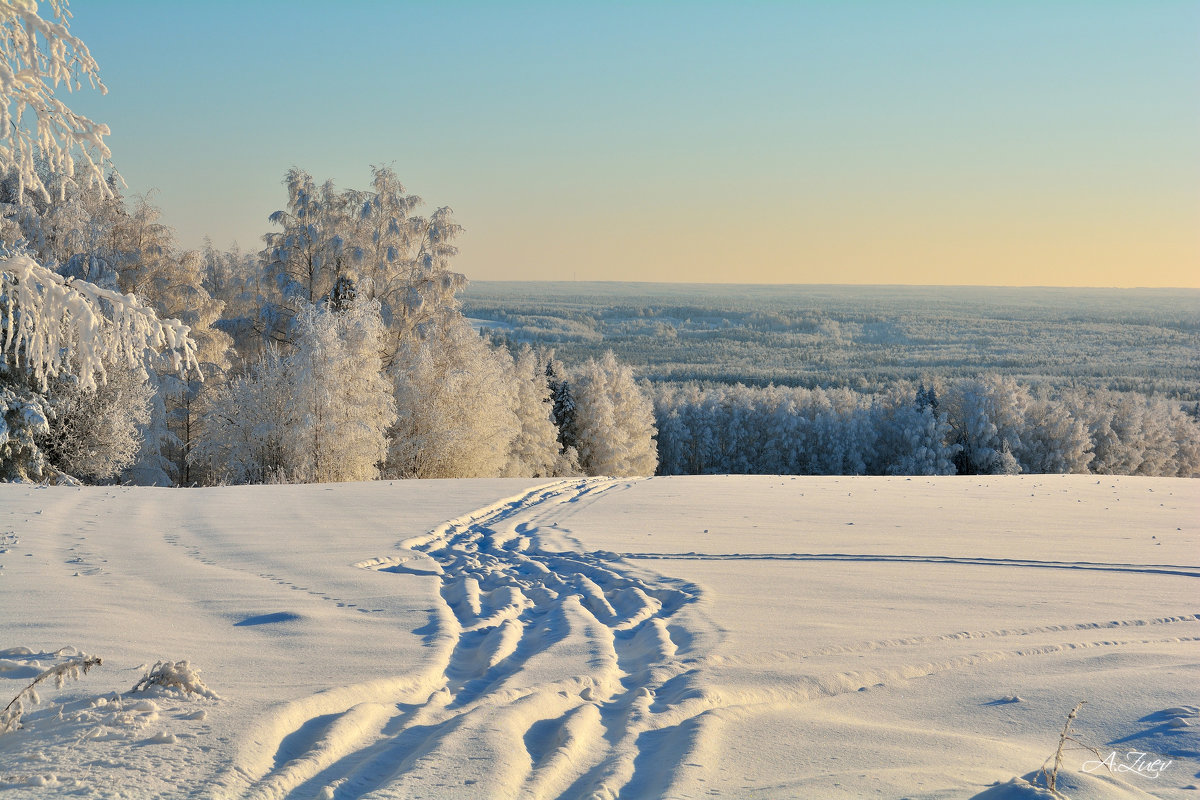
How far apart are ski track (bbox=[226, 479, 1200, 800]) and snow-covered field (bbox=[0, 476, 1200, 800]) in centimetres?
2

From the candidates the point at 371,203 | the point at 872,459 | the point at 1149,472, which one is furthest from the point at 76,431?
the point at 1149,472

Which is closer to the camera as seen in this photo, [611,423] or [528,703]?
[528,703]

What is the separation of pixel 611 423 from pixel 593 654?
39.9 m

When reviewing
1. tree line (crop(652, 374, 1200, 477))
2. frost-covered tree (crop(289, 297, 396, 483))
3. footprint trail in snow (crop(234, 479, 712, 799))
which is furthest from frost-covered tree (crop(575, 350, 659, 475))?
footprint trail in snow (crop(234, 479, 712, 799))

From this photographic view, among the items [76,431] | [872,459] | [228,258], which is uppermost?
[228,258]

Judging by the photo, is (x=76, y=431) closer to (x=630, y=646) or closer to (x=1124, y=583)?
(x=630, y=646)

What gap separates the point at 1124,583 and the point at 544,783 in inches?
273

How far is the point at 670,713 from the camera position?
188 inches

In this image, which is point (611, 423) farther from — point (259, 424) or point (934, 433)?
point (259, 424)

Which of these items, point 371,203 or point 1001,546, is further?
point 371,203

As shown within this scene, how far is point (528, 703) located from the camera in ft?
15.9

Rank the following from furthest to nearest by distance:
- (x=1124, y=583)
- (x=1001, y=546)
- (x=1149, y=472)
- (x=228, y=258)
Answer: (x=1149, y=472) → (x=228, y=258) → (x=1001, y=546) → (x=1124, y=583)

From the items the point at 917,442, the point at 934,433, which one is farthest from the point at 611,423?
the point at 934,433

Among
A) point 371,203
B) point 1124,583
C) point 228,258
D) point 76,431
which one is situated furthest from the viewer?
point 228,258
